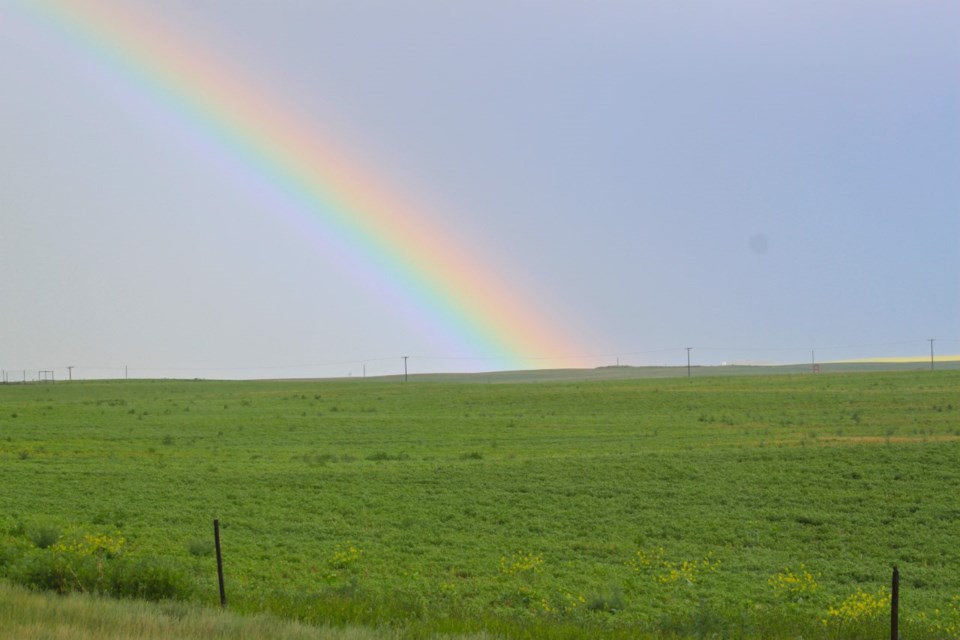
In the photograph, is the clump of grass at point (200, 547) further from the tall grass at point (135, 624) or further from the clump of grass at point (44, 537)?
the tall grass at point (135, 624)

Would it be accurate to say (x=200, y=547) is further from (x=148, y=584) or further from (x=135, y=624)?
(x=135, y=624)

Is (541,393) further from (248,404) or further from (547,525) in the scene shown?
(547,525)

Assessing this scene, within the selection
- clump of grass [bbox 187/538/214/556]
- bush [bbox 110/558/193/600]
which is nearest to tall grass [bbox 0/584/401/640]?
bush [bbox 110/558/193/600]

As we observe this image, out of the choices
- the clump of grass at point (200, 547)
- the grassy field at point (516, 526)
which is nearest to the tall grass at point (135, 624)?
the grassy field at point (516, 526)

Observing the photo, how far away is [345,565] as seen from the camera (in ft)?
58.4

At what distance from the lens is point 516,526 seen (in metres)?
22.0

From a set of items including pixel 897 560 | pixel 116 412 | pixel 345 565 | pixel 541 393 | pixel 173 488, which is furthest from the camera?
pixel 541 393

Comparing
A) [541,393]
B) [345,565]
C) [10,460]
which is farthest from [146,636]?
[541,393]

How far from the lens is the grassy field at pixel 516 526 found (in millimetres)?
12953

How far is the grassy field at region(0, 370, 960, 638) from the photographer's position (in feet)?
42.5

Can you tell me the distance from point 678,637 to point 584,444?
2677 cm

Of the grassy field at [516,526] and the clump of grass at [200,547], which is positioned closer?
the grassy field at [516,526]

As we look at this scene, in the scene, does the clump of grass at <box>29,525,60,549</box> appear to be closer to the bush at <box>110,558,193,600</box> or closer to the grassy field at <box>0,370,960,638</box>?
the grassy field at <box>0,370,960,638</box>

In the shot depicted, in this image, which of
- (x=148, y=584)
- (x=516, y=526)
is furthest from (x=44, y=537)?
(x=516, y=526)
